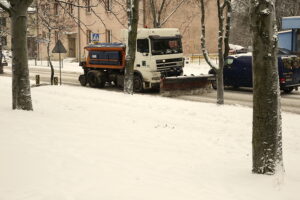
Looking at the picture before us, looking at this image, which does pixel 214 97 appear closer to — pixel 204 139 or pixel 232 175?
pixel 204 139

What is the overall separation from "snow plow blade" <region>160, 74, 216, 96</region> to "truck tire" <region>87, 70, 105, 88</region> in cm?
458

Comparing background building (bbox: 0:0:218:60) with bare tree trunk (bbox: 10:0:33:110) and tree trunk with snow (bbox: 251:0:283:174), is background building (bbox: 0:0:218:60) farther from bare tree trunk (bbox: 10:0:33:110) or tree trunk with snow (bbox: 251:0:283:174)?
tree trunk with snow (bbox: 251:0:283:174)

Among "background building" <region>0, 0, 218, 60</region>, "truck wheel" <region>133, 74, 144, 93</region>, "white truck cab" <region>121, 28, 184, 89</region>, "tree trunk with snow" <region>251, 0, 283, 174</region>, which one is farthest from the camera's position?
"background building" <region>0, 0, 218, 60</region>

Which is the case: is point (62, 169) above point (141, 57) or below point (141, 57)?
below

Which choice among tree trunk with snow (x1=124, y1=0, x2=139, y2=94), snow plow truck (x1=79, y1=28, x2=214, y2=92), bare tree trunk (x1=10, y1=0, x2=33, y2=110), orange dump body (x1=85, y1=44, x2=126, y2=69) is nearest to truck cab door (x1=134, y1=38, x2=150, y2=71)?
snow plow truck (x1=79, y1=28, x2=214, y2=92)

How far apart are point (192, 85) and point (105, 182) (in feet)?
43.4

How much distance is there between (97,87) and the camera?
832 inches

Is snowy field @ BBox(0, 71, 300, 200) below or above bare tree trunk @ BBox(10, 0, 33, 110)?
below

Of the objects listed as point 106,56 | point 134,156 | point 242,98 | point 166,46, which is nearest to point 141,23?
point 106,56

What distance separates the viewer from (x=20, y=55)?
1108 cm

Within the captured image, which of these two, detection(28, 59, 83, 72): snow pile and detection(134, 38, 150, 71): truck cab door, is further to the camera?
detection(28, 59, 83, 72): snow pile

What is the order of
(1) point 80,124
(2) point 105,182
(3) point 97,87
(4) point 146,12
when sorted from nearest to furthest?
(2) point 105,182 < (1) point 80,124 < (3) point 97,87 < (4) point 146,12

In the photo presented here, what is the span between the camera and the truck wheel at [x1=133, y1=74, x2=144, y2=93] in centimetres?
1888


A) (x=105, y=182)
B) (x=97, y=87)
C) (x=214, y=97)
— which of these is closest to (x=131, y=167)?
(x=105, y=182)
